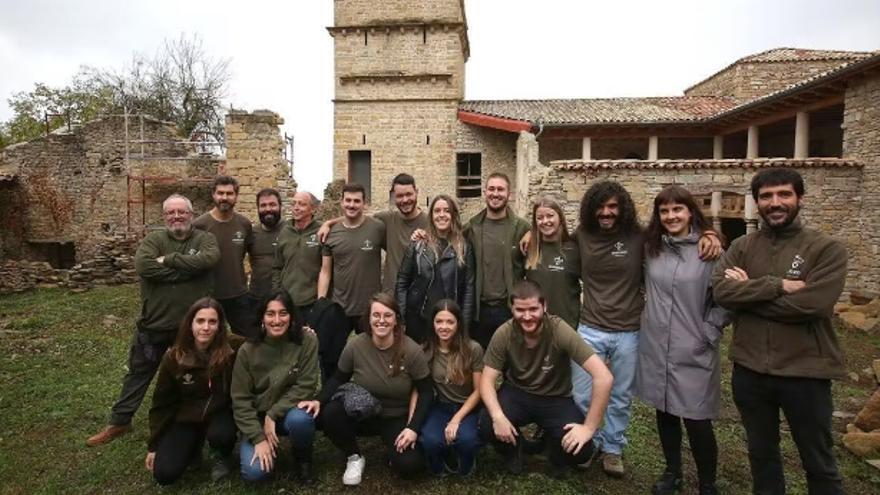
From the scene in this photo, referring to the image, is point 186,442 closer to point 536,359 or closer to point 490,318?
point 490,318

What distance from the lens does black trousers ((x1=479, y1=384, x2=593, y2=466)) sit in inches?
126

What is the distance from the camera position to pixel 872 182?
31.8ft

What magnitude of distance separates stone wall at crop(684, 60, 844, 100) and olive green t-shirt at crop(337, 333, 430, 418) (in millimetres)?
17369

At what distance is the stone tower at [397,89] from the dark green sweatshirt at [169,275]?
1086 centimetres

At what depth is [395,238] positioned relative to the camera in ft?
13.1

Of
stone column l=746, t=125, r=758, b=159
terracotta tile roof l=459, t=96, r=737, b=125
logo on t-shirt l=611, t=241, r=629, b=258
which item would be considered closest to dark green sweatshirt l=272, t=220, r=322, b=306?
logo on t-shirt l=611, t=241, r=629, b=258

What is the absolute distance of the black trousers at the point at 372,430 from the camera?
319cm

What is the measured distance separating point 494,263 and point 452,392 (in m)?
0.98

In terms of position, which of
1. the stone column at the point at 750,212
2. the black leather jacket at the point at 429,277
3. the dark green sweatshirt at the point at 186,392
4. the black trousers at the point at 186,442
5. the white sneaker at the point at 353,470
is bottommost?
the white sneaker at the point at 353,470

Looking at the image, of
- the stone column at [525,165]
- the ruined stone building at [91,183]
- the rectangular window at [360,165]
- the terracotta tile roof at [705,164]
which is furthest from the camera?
the rectangular window at [360,165]

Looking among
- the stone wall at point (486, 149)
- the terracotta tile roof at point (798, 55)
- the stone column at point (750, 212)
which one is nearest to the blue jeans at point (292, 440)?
the stone column at point (750, 212)

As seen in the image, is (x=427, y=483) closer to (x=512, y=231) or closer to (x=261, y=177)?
(x=512, y=231)

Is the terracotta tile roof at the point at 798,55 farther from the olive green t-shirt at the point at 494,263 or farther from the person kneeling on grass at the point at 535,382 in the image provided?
the person kneeling on grass at the point at 535,382

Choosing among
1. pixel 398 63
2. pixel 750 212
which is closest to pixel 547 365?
pixel 750 212
